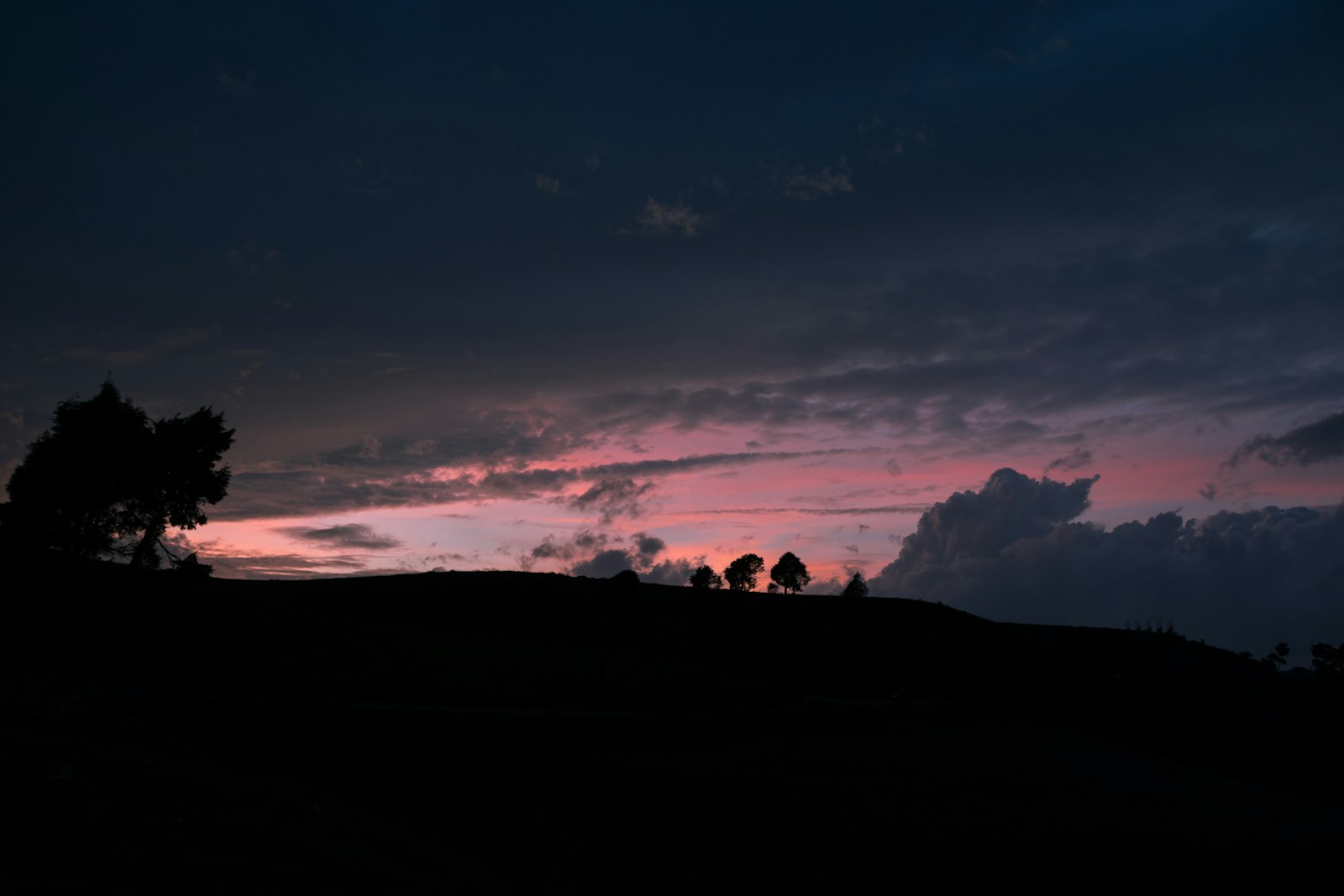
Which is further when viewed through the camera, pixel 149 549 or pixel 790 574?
pixel 790 574

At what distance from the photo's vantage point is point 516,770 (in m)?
27.6

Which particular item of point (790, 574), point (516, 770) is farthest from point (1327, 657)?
point (516, 770)

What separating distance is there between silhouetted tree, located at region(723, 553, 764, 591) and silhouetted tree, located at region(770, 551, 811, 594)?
9.12 m

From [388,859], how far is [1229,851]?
2064 cm

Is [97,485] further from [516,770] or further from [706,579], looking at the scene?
[706,579]

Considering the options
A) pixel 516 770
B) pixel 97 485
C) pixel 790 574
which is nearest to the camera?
pixel 516 770

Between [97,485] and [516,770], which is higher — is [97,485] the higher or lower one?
the higher one

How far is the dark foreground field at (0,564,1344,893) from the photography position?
45.1 ft

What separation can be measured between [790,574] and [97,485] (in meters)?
129

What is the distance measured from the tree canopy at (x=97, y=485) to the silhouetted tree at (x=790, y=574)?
397ft

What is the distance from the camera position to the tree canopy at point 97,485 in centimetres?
5744

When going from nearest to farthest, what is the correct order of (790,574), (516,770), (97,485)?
(516,770) → (97,485) → (790,574)

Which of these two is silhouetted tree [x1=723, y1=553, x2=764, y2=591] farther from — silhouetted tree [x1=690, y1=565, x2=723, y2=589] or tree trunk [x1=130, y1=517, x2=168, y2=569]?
tree trunk [x1=130, y1=517, x2=168, y2=569]

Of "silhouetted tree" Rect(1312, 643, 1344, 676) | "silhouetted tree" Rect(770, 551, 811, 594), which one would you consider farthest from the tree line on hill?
"silhouetted tree" Rect(1312, 643, 1344, 676)
